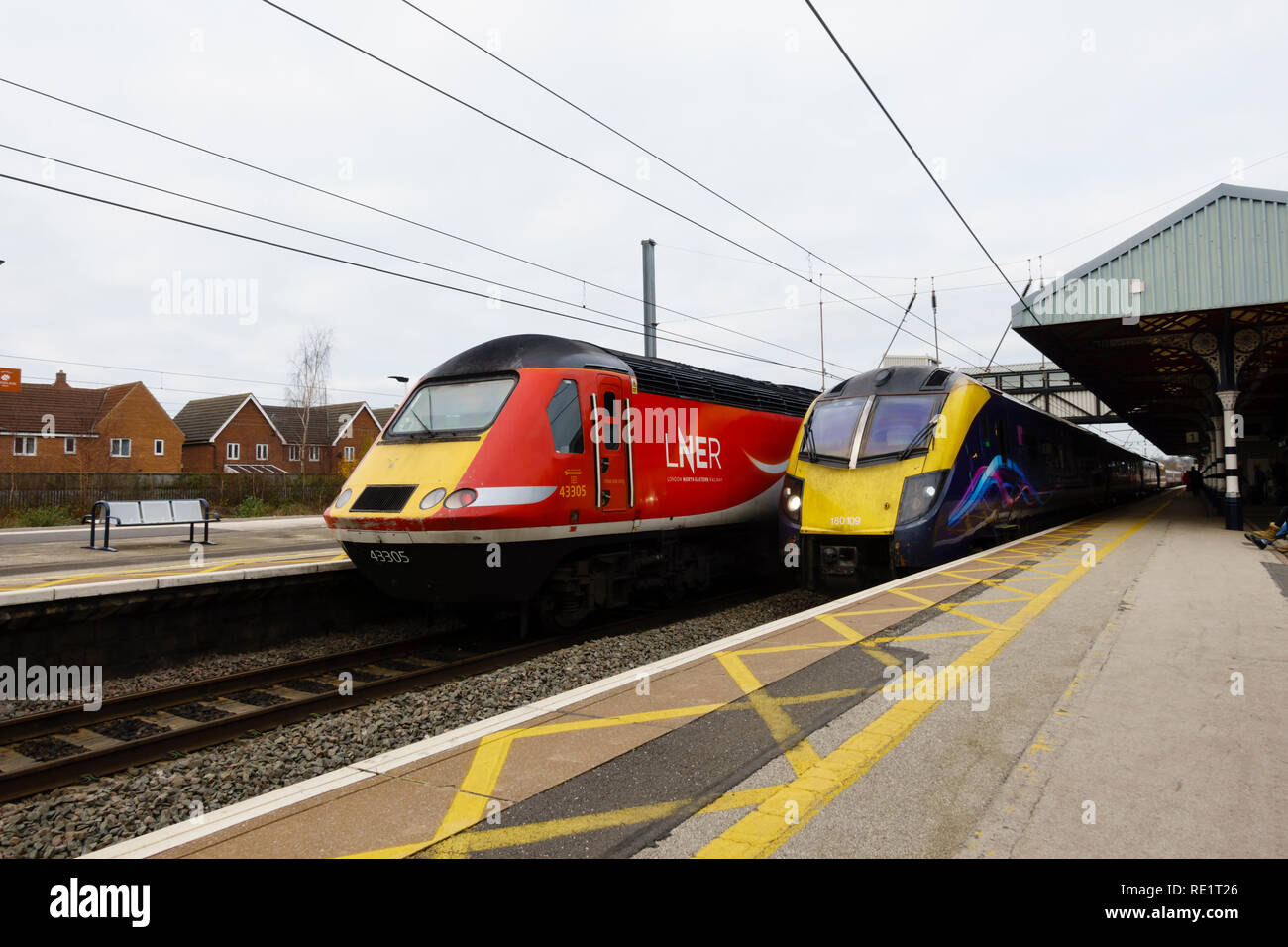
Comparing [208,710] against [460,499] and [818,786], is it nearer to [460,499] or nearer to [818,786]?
[460,499]

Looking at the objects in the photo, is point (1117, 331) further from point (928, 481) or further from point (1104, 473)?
point (928, 481)

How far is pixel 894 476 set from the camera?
33.3 feet

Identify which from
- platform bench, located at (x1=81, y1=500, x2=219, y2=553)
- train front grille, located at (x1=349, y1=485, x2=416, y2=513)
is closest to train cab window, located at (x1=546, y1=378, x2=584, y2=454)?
train front grille, located at (x1=349, y1=485, x2=416, y2=513)

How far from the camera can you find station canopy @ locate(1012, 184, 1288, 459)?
15.6 m

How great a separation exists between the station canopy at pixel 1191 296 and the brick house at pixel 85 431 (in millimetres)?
43566

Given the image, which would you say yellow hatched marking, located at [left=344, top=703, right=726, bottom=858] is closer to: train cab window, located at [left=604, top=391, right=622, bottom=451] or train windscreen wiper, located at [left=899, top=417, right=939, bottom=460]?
train cab window, located at [left=604, top=391, right=622, bottom=451]

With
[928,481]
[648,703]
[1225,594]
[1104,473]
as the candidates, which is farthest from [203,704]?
[1104,473]

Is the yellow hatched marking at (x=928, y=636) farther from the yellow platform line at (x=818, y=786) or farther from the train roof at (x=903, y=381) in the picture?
the train roof at (x=903, y=381)

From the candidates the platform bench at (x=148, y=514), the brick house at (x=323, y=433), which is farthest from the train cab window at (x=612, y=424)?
the brick house at (x=323, y=433)

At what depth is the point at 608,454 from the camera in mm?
8992

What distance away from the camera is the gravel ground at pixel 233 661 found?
7.14 meters

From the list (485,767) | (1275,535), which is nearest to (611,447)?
(485,767)

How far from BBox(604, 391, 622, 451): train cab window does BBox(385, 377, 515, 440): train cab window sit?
4.20 ft

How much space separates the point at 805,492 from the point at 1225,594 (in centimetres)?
495
